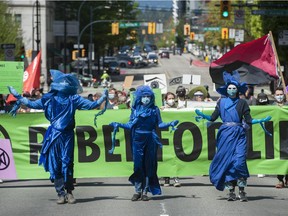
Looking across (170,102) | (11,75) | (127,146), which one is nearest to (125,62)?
(11,75)

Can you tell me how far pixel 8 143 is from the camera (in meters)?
14.7

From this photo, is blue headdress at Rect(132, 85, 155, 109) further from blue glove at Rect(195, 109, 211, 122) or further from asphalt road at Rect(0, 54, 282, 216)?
asphalt road at Rect(0, 54, 282, 216)

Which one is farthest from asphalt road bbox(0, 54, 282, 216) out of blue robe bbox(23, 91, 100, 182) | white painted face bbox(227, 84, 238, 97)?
white painted face bbox(227, 84, 238, 97)

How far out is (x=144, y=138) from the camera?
12.8m

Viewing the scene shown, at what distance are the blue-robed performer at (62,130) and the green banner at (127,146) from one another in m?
2.02

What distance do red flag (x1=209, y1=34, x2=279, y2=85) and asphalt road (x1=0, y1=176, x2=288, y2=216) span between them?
182 cm

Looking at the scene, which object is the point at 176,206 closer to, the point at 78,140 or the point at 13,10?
the point at 78,140

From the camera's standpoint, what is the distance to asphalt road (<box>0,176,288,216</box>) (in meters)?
11.7

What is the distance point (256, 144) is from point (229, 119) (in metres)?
2.17

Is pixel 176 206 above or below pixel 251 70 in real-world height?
below

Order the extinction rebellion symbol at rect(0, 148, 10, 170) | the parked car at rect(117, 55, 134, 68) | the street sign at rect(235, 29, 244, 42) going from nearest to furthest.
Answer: the extinction rebellion symbol at rect(0, 148, 10, 170) → the street sign at rect(235, 29, 244, 42) → the parked car at rect(117, 55, 134, 68)

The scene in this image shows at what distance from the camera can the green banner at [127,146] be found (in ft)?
48.2

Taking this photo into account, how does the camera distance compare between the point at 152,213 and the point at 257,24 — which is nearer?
the point at 152,213

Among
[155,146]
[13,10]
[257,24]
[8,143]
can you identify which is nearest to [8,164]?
[8,143]
